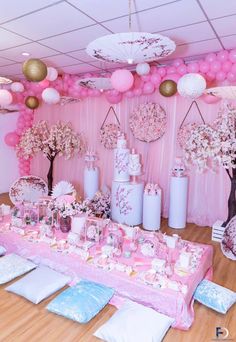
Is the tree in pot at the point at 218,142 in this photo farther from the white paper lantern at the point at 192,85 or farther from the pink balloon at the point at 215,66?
the white paper lantern at the point at 192,85

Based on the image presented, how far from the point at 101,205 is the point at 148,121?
1.58 metres

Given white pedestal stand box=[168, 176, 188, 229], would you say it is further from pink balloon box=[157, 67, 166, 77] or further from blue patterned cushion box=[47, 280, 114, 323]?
blue patterned cushion box=[47, 280, 114, 323]

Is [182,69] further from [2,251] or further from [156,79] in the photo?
[2,251]

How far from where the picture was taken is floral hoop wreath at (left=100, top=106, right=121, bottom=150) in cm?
491

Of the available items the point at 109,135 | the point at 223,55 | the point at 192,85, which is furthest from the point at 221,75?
the point at 109,135

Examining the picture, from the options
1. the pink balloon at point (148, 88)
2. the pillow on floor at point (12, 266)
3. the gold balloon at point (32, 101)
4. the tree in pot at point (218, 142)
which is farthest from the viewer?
the gold balloon at point (32, 101)

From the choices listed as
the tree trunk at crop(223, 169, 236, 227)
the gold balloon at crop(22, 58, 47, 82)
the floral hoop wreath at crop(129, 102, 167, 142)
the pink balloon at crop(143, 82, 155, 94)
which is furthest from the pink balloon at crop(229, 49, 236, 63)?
the gold balloon at crop(22, 58, 47, 82)

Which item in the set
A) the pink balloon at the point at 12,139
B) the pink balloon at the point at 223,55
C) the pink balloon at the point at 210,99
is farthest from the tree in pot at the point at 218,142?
the pink balloon at the point at 12,139

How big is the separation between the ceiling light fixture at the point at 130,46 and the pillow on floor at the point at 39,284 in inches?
76.2

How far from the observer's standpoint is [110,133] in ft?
16.2

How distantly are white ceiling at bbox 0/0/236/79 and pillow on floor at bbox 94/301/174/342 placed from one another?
2.43m

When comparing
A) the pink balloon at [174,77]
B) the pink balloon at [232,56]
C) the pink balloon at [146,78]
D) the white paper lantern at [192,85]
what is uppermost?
the pink balloon at [232,56]

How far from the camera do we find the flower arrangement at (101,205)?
436 centimetres

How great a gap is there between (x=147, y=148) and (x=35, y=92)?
7.97 feet
